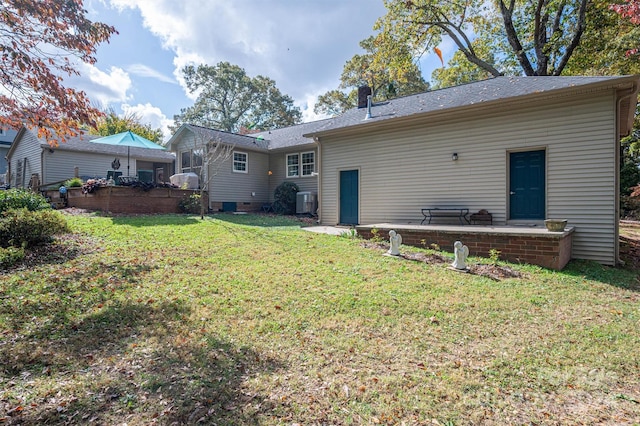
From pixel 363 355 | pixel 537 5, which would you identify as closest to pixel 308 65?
pixel 537 5

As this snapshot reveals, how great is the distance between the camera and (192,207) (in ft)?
40.2

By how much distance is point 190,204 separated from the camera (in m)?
12.2

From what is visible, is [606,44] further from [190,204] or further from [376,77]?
[190,204]

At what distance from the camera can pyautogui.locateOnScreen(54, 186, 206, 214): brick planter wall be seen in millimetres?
10477

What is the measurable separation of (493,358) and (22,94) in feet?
25.8

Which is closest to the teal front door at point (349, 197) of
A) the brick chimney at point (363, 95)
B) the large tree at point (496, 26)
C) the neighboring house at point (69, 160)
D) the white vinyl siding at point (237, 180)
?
the brick chimney at point (363, 95)

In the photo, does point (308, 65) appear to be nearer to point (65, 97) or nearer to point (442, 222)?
point (442, 222)

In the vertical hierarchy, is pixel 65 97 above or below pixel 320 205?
above

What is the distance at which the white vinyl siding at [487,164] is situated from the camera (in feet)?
22.7

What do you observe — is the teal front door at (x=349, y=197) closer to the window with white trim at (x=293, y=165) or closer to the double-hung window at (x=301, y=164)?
the double-hung window at (x=301, y=164)

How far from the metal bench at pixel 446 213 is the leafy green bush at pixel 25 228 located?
851 cm

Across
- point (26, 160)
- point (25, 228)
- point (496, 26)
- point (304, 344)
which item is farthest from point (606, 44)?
point (26, 160)

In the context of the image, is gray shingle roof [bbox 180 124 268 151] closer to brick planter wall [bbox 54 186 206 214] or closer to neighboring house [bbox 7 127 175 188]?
brick planter wall [bbox 54 186 206 214]

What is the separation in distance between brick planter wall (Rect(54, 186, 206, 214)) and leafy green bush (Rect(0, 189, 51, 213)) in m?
3.71
